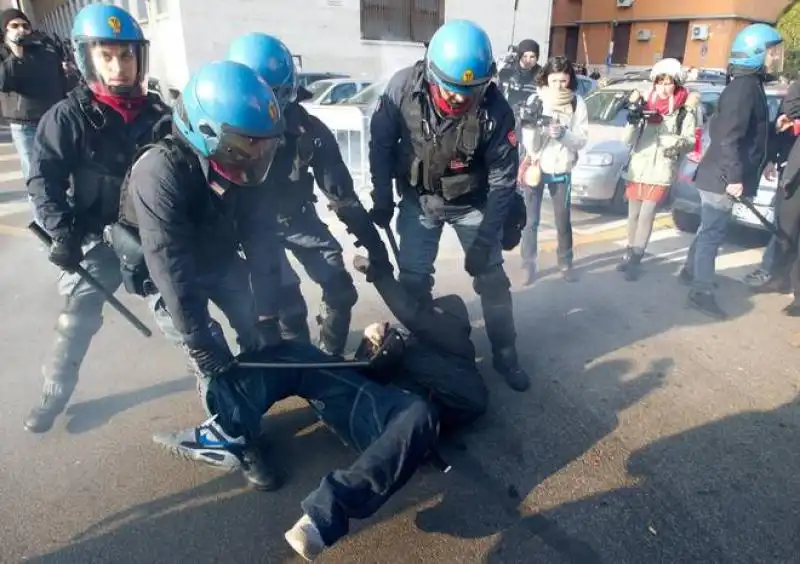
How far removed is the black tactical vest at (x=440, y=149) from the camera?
3.03m

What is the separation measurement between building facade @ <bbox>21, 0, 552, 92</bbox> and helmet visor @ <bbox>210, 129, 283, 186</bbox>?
1375 centimetres

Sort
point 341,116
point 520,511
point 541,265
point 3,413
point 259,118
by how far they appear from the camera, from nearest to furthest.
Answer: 1. point 259,118
2. point 520,511
3. point 3,413
4. point 541,265
5. point 341,116

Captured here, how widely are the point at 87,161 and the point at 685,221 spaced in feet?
18.9

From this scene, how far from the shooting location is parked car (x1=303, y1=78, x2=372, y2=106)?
9969 mm

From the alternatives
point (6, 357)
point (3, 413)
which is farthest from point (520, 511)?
point (6, 357)

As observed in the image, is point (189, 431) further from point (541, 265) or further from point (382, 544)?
point (541, 265)

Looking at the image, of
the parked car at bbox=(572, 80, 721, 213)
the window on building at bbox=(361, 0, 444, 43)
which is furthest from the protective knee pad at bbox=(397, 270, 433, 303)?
the window on building at bbox=(361, 0, 444, 43)

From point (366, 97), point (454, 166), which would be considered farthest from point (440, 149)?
point (366, 97)

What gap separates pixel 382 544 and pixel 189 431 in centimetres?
101

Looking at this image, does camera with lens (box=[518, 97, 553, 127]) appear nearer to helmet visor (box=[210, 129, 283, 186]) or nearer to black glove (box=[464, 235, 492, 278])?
black glove (box=[464, 235, 492, 278])

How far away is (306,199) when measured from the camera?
10.6 feet

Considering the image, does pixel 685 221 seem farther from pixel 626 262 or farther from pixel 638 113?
pixel 638 113

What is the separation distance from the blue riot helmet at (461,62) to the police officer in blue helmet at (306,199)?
26.3 inches

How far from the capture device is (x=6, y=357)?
Answer: 11.9ft
